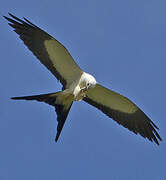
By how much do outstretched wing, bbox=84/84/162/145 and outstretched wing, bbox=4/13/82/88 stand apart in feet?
2.64

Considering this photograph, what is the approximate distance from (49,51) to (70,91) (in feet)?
3.86

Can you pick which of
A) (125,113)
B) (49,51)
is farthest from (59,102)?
(125,113)

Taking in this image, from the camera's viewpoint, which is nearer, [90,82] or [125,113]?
[90,82]

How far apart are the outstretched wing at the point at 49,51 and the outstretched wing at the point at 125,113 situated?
80 centimetres

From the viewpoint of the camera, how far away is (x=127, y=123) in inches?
503

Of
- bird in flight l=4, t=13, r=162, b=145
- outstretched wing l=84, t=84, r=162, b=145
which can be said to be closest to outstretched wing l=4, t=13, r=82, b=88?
bird in flight l=4, t=13, r=162, b=145

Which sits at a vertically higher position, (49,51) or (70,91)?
(49,51)

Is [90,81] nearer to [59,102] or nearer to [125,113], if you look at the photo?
[59,102]

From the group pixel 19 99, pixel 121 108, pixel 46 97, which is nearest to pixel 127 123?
pixel 121 108

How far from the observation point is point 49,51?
1210 cm

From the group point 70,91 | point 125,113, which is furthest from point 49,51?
point 125,113

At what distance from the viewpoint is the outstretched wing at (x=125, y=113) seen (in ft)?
41.4

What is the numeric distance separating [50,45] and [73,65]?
773 mm

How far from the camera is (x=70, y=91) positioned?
1191cm
